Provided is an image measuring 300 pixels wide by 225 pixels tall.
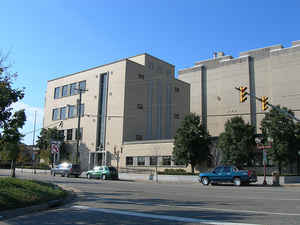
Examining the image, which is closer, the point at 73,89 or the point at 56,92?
the point at 73,89

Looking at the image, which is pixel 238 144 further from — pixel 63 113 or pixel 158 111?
pixel 63 113

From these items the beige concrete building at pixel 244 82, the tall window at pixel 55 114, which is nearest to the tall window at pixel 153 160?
the beige concrete building at pixel 244 82

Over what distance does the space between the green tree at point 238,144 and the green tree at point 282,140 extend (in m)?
2.24

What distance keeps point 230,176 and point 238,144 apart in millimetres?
8127

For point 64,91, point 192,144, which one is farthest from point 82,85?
point 192,144

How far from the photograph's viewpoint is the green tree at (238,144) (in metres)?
32.9

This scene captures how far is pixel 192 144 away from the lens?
1422 inches

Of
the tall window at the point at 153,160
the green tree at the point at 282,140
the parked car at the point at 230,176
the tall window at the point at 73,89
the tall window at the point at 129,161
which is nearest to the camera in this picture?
the parked car at the point at 230,176

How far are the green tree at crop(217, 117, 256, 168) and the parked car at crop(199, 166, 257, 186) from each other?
707 cm

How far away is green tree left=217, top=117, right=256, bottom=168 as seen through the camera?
3291 cm

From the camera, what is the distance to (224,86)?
57.7 m

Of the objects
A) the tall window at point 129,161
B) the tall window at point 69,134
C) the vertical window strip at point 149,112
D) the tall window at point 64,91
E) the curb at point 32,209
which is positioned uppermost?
the tall window at point 64,91

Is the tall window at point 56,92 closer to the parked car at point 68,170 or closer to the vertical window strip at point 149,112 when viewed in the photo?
the vertical window strip at point 149,112

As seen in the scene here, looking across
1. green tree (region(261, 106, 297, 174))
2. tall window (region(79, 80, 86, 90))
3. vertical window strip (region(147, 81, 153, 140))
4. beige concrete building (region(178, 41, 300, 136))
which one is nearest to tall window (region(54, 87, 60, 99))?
tall window (region(79, 80, 86, 90))
